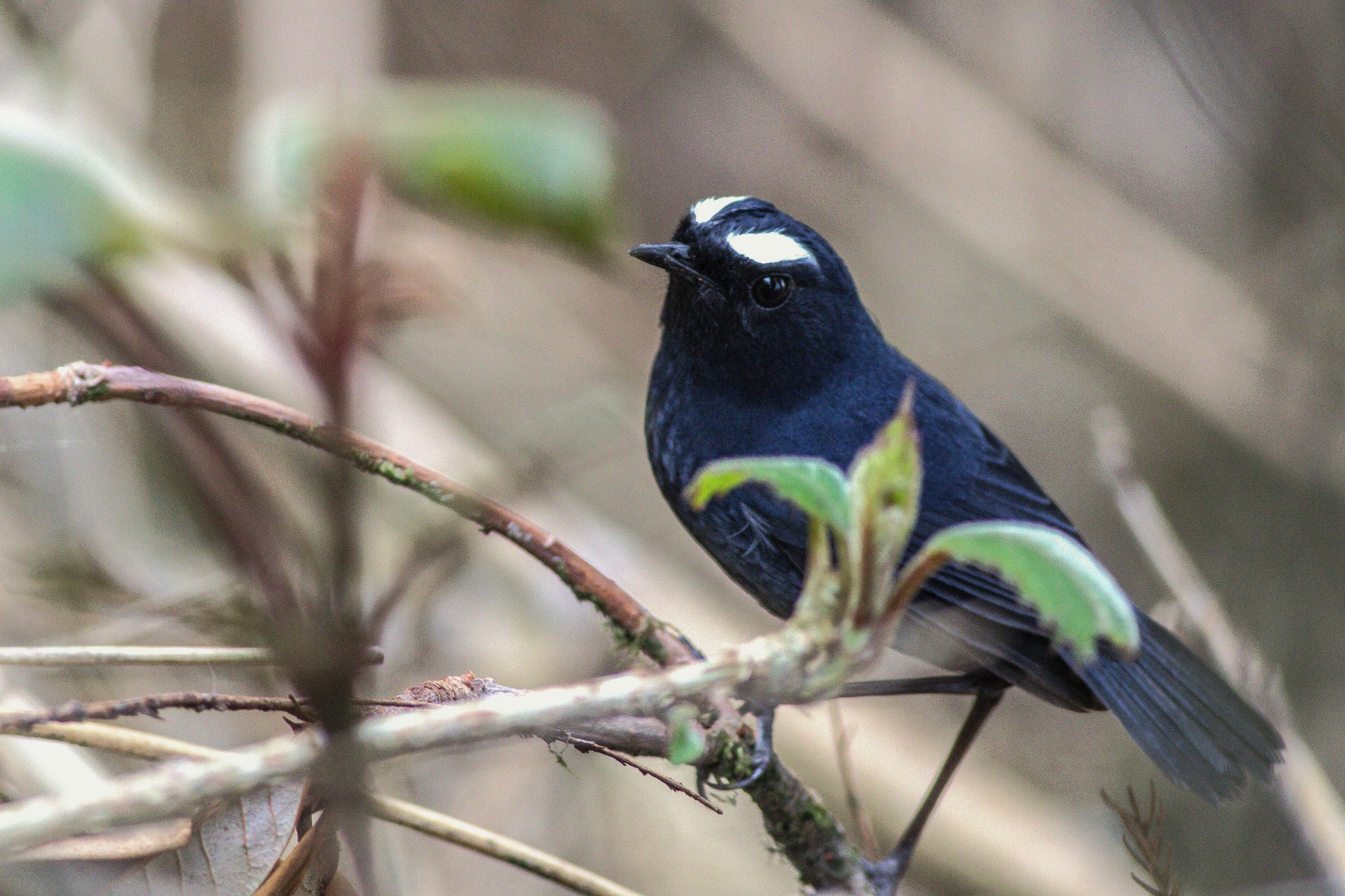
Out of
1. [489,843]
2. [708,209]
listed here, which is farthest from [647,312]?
[489,843]

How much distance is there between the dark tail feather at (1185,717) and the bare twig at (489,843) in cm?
151

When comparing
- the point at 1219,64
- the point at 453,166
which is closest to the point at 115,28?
the point at 453,166

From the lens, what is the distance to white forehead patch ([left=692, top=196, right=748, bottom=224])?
3094 mm

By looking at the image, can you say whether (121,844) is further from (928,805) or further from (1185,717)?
(1185,717)

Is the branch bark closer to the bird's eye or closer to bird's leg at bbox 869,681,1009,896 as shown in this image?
bird's leg at bbox 869,681,1009,896

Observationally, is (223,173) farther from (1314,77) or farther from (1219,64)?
(1314,77)

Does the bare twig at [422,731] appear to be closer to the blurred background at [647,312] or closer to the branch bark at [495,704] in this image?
the branch bark at [495,704]

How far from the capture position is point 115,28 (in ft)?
14.4

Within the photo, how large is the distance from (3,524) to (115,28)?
6.47ft

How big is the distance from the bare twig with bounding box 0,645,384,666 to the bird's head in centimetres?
167

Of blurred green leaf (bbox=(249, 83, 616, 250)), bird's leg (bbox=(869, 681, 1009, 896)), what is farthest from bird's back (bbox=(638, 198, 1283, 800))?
blurred green leaf (bbox=(249, 83, 616, 250))

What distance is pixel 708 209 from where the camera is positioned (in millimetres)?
3121

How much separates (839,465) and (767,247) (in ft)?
1.85

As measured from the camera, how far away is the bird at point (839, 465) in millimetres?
2924
